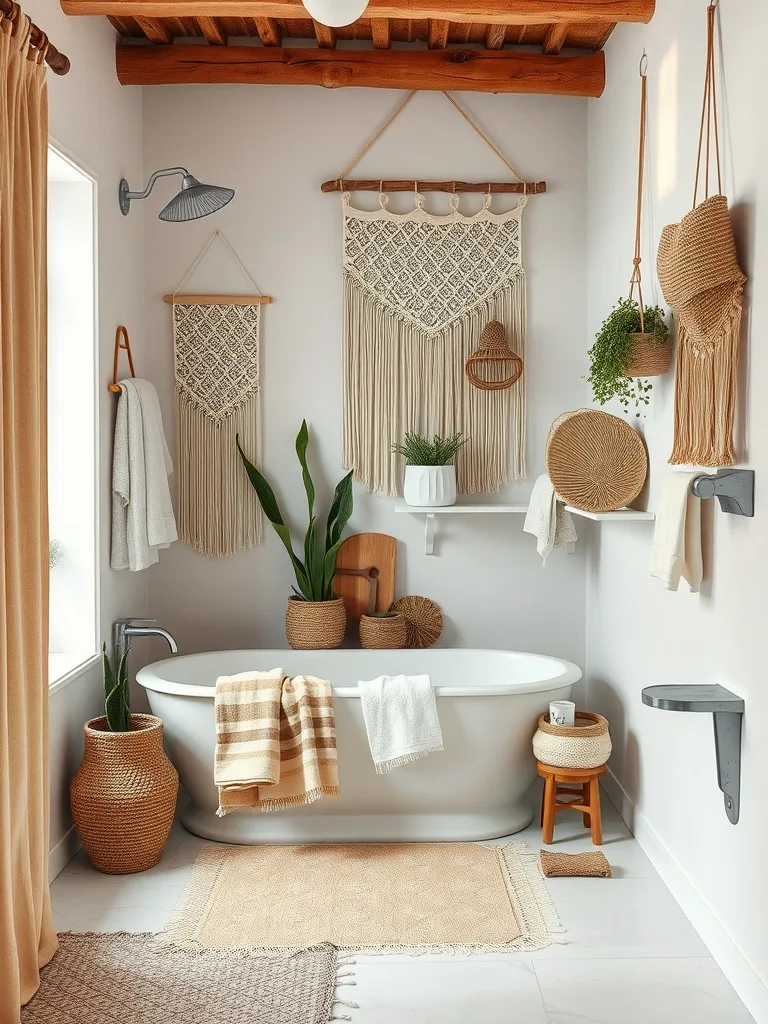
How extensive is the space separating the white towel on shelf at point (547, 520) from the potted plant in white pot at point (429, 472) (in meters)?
0.33

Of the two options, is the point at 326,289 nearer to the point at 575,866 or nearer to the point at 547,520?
the point at 547,520

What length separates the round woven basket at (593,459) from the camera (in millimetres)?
3176

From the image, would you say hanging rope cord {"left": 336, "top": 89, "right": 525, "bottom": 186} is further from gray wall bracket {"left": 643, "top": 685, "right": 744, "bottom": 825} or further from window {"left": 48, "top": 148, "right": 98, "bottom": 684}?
gray wall bracket {"left": 643, "top": 685, "right": 744, "bottom": 825}

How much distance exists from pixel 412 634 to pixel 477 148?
6.85 feet

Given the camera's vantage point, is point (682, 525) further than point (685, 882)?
No

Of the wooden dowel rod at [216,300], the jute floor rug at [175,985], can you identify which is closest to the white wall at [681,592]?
the jute floor rug at [175,985]

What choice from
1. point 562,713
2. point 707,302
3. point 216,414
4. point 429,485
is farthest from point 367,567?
point 707,302

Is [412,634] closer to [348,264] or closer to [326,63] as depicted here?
[348,264]

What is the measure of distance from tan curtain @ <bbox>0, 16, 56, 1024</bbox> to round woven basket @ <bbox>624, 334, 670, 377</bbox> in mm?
1728

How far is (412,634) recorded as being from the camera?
3986 millimetres

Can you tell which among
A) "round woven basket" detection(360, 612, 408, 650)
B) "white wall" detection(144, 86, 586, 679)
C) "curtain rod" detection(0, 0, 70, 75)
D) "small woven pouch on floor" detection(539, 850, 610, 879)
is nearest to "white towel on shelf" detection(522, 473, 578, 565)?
"white wall" detection(144, 86, 586, 679)

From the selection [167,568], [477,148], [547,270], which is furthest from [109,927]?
[477,148]

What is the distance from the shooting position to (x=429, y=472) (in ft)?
12.3

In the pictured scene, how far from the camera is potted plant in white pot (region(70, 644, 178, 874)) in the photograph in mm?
2943
